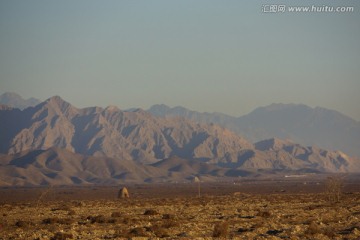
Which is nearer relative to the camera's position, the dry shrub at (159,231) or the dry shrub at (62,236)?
the dry shrub at (62,236)

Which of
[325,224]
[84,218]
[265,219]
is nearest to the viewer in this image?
[325,224]

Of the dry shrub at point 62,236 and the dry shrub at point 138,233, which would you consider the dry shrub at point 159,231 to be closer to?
the dry shrub at point 138,233

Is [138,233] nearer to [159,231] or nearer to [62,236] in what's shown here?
[159,231]

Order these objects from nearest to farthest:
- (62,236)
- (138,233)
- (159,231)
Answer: (62,236)
(138,233)
(159,231)

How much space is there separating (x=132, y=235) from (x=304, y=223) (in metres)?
11.5

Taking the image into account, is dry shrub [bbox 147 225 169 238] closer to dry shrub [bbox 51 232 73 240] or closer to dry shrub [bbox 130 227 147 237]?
dry shrub [bbox 130 227 147 237]

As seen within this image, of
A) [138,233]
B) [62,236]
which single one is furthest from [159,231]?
[62,236]

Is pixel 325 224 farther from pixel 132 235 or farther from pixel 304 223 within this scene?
pixel 132 235

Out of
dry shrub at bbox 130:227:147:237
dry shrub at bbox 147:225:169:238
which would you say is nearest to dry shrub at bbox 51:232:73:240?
dry shrub at bbox 130:227:147:237

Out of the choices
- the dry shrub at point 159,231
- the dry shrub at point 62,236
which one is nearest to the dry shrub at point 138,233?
the dry shrub at point 159,231

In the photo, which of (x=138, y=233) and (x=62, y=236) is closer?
(x=62, y=236)

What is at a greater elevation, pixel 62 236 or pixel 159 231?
pixel 159 231

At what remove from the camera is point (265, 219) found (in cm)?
4434

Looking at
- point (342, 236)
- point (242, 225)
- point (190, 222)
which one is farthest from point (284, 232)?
point (190, 222)
